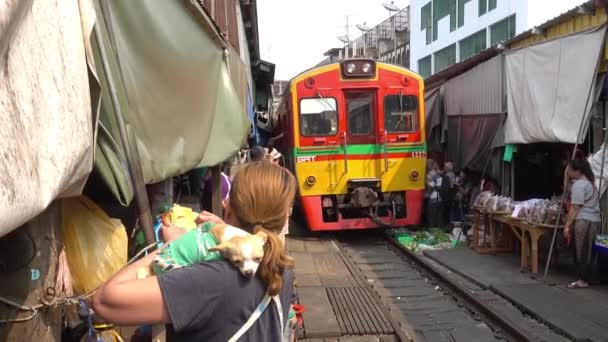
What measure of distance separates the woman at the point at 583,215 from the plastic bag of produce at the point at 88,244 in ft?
19.5

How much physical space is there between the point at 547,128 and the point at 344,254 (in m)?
3.62

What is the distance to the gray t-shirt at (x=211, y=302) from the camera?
1.62 metres

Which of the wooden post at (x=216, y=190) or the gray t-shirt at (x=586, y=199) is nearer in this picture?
the wooden post at (x=216, y=190)

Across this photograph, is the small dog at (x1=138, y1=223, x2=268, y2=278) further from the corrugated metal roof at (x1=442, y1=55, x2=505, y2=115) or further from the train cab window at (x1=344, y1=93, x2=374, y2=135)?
the train cab window at (x1=344, y1=93, x2=374, y2=135)

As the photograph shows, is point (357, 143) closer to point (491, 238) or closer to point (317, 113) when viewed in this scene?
point (317, 113)

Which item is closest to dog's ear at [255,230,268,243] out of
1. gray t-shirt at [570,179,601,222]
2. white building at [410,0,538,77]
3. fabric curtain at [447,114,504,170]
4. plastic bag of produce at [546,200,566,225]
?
gray t-shirt at [570,179,601,222]

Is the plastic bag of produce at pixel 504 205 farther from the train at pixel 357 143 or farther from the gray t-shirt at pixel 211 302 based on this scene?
the gray t-shirt at pixel 211 302

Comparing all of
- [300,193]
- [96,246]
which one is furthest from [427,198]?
[96,246]

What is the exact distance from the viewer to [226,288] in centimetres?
169

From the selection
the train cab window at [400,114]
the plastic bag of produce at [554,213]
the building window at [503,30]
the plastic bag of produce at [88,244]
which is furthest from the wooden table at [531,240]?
the building window at [503,30]

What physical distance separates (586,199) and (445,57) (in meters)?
28.4

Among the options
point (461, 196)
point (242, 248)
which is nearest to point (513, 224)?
point (461, 196)

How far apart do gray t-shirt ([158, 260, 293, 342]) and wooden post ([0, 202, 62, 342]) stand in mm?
709

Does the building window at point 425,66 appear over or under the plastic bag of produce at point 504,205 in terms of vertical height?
over
